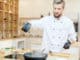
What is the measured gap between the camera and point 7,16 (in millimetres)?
5816

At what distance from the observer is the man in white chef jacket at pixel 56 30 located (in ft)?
9.87

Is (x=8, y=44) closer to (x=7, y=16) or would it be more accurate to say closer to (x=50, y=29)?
(x=7, y=16)

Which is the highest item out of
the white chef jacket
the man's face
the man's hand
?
the man's face

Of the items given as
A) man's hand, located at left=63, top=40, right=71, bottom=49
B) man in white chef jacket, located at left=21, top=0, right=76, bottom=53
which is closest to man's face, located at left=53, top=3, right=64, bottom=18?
man in white chef jacket, located at left=21, top=0, right=76, bottom=53

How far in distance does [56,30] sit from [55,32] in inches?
1.4

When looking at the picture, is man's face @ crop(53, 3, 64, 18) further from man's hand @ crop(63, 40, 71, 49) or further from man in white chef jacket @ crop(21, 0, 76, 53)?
man's hand @ crop(63, 40, 71, 49)

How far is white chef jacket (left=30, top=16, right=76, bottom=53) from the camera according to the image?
301cm

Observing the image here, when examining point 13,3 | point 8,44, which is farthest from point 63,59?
point 13,3

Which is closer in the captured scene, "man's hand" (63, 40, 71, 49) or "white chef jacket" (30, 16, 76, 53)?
"white chef jacket" (30, 16, 76, 53)

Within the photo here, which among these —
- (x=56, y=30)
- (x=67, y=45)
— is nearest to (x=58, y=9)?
(x=56, y=30)

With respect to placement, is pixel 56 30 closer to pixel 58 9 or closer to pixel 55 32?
pixel 55 32

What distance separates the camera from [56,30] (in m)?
3.01

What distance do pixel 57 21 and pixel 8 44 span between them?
2520 millimetres

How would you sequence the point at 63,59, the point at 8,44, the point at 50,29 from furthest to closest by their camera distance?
the point at 8,44
the point at 50,29
the point at 63,59
